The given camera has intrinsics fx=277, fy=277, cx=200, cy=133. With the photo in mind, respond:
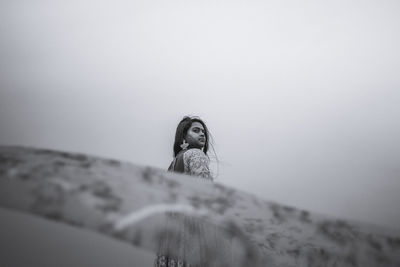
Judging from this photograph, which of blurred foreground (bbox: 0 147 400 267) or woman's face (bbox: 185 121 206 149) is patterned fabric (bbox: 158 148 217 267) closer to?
blurred foreground (bbox: 0 147 400 267)

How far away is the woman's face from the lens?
129cm

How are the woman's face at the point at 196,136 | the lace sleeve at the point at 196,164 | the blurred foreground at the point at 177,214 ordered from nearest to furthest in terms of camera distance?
the blurred foreground at the point at 177,214 → the lace sleeve at the point at 196,164 → the woman's face at the point at 196,136

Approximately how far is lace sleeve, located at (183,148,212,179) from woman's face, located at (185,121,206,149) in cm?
31

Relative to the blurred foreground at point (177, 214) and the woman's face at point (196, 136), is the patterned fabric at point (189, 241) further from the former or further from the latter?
the woman's face at point (196, 136)

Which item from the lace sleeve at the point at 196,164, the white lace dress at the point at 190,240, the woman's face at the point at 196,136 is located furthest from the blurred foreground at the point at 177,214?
the woman's face at the point at 196,136

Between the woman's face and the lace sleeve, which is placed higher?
the woman's face

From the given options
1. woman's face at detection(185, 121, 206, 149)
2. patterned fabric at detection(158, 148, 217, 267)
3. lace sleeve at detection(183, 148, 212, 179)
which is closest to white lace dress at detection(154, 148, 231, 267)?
patterned fabric at detection(158, 148, 217, 267)

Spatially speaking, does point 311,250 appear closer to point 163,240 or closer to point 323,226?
point 323,226

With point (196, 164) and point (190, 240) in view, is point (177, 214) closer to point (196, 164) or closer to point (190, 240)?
point (190, 240)

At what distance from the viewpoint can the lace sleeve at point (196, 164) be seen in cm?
91

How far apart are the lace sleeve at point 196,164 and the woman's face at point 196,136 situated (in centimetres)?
31

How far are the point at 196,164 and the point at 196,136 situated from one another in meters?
0.39

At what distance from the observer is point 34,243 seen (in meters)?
1.38

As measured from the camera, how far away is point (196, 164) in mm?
927
